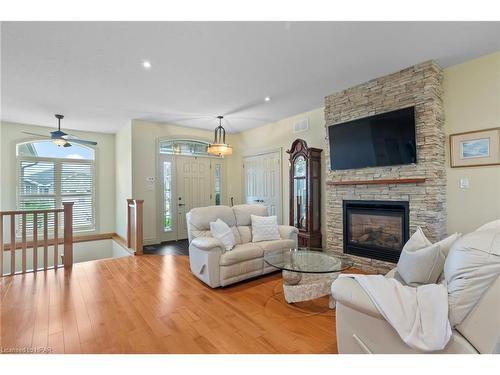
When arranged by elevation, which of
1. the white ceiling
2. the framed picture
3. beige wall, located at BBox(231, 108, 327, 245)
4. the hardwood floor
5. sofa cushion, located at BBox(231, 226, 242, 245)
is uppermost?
the white ceiling

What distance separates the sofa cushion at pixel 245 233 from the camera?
3713mm

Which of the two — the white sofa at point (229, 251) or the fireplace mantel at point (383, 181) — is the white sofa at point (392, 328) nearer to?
the white sofa at point (229, 251)

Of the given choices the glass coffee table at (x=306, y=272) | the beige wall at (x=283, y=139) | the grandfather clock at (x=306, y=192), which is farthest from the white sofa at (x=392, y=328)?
the beige wall at (x=283, y=139)

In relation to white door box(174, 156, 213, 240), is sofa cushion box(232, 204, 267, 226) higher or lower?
lower

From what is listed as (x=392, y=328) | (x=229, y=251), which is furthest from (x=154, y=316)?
(x=392, y=328)

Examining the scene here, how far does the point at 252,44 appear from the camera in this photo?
2520 millimetres

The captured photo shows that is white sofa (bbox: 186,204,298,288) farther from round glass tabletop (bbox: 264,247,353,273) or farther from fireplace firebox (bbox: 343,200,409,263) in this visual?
fireplace firebox (bbox: 343,200,409,263)

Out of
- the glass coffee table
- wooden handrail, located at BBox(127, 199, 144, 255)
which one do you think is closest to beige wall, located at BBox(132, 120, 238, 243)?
wooden handrail, located at BBox(127, 199, 144, 255)

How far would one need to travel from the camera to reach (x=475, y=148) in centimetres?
284

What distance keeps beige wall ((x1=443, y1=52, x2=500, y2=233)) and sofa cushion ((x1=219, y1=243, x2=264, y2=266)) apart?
2.53m

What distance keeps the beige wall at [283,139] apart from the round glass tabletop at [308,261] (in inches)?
60.8

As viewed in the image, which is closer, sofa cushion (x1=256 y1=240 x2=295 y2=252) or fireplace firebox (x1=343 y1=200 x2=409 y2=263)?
fireplace firebox (x1=343 y1=200 x2=409 y2=263)

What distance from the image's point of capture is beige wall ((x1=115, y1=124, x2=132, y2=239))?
5.27 m
